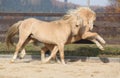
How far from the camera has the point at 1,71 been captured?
7855 mm

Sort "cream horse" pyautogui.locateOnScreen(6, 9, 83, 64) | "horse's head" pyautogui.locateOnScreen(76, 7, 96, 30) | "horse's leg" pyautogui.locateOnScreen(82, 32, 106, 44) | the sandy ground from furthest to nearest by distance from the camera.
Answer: "horse's head" pyautogui.locateOnScreen(76, 7, 96, 30), "horse's leg" pyautogui.locateOnScreen(82, 32, 106, 44), "cream horse" pyautogui.locateOnScreen(6, 9, 83, 64), the sandy ground

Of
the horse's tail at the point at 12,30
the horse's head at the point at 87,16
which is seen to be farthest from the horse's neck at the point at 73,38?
the horse's tail at the point at 12,30

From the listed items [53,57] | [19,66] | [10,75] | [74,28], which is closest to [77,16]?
[74,28]

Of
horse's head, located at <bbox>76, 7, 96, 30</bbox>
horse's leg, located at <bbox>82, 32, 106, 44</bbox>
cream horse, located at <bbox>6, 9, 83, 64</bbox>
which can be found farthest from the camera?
horse's head, located at <bbox>76, 7, 96, 30</bbox>

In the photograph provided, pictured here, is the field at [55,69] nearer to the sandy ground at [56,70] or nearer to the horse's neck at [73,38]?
the sandy ground at [56,70]

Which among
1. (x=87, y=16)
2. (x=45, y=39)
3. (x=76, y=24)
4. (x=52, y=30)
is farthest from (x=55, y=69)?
(x=87, y=16)

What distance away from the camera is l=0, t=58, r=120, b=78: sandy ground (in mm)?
7328

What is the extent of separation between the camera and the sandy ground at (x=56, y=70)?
24.0 ft

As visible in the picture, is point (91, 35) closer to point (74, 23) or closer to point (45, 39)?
point (74, 23)

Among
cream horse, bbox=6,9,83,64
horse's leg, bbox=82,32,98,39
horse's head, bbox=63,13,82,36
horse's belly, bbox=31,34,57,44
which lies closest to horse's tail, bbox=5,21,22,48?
cream horse, bbox=6,9,83,64

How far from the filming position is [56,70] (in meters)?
7.96

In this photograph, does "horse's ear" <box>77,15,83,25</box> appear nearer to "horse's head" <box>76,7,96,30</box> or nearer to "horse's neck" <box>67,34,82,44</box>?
"horse's head" <box>76,7,96,30</box>

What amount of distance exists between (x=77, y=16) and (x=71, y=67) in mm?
1340

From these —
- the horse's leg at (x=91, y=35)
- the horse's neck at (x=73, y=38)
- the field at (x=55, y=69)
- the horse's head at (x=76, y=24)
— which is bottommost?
the field at (x=55, y=69)
